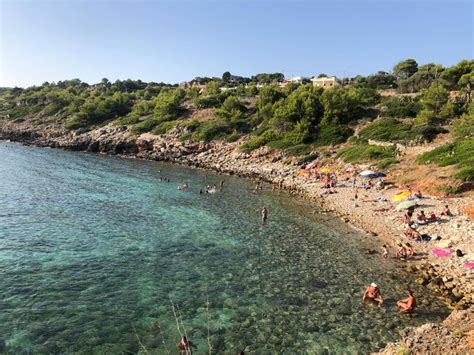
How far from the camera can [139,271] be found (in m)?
20.6

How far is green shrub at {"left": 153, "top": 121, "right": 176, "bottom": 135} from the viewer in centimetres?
8275

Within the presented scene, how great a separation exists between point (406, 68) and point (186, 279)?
4484 inches

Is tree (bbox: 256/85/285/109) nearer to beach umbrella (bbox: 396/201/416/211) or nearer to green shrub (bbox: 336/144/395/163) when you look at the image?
green shrub (bbox: 336/144/395/163)

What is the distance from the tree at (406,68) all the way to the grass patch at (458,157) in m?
76.0

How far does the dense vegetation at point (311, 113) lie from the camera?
58441 millimetres

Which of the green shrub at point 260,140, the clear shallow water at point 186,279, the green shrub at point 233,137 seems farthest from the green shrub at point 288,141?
the clear shallow water at point 186,279

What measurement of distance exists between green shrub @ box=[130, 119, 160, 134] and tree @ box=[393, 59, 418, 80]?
75238 millimetres

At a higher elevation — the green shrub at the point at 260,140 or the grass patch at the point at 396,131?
the grass patch at the point at 396,131

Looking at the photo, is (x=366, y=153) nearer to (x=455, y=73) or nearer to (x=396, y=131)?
(x=396, y=131)

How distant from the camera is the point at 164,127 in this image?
275 ft

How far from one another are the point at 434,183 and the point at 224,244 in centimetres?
2351

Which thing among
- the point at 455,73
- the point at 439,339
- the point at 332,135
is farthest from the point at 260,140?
the point at 439,339

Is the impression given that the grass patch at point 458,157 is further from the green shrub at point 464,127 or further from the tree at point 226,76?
the tree at point 226,76

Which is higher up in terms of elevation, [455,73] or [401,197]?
[455,73]
